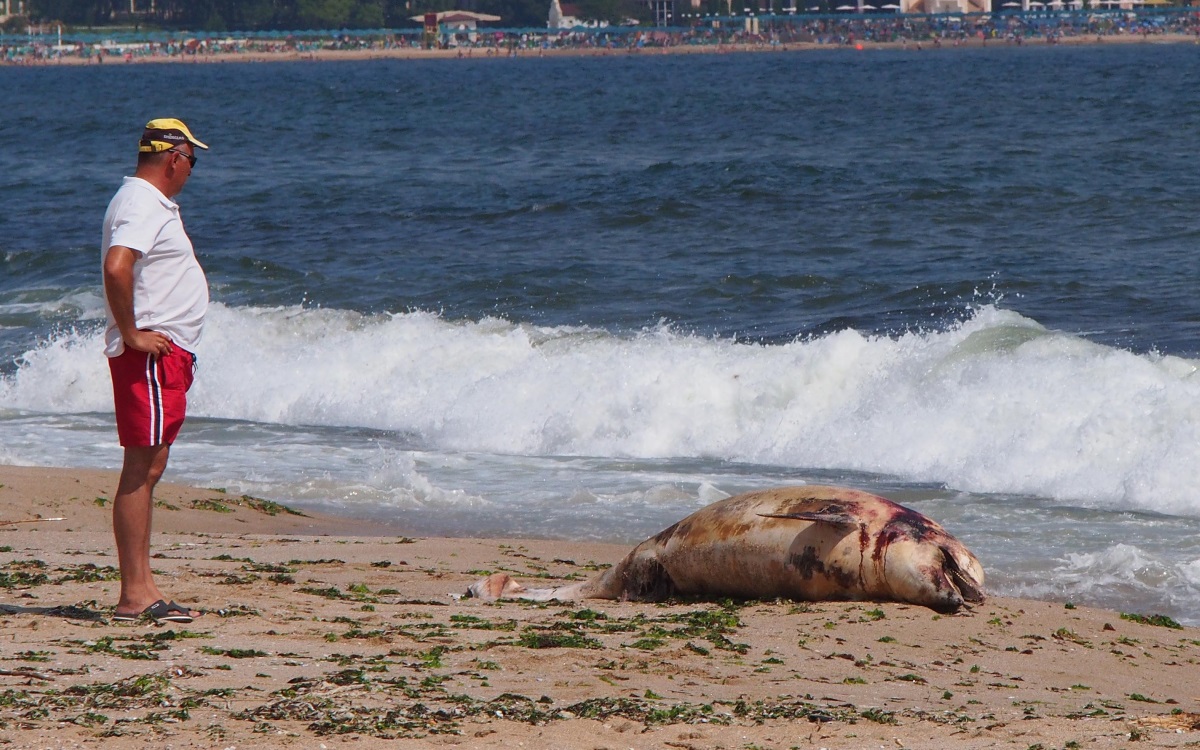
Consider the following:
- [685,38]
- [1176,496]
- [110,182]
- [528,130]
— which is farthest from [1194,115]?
[685,38]

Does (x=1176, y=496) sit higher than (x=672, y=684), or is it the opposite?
(x=672, y=684)

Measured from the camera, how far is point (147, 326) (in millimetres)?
4652

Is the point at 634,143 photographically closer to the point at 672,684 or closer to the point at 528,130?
the point at 528,130

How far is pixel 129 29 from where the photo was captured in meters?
138

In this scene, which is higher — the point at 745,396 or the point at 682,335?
the point at 682,335

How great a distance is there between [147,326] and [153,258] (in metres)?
0.23

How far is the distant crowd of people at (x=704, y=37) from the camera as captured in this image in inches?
4341

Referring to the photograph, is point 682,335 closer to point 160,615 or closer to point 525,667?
point 160,615

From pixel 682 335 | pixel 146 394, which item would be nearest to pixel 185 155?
pixel 146 394

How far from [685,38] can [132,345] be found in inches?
4663

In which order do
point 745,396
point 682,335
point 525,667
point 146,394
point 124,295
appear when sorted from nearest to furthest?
point 525,667, point 124,295, point 146,394, point 745,396, point 682,335

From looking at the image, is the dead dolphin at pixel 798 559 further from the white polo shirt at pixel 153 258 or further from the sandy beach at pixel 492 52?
the sandy beach at pixel 492 52

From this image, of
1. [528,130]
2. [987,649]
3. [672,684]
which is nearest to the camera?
[672,684]

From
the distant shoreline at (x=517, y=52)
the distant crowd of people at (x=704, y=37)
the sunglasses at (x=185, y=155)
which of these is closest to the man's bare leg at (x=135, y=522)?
the sunglasses at (x=185, y=155)
